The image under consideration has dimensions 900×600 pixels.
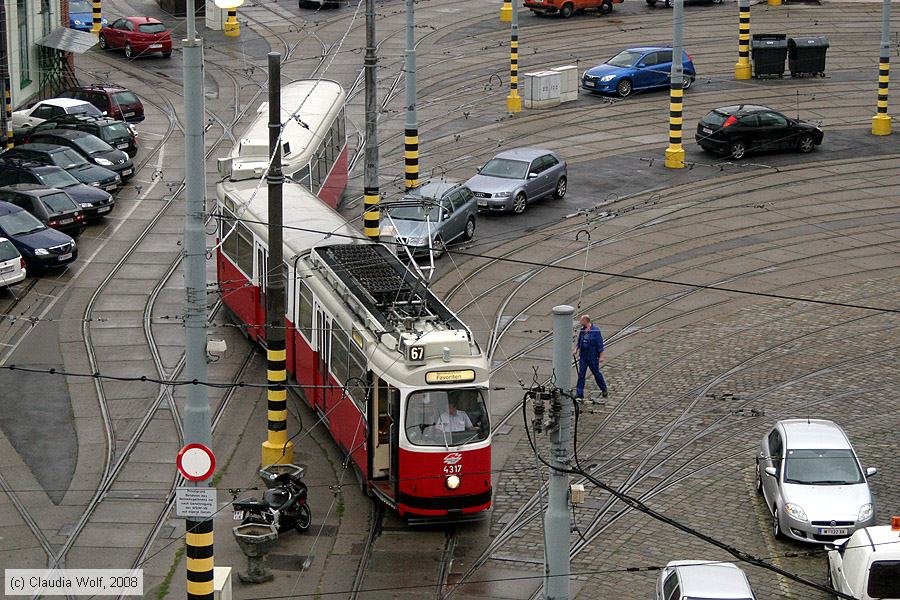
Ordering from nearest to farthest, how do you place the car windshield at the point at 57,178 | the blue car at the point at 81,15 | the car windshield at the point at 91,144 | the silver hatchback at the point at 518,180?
the silver hatchback at the point at 518,180 → the car windshield at the point at 57,178 → the car windshield at the point at 91,144 → the blue car at the point at 81,15

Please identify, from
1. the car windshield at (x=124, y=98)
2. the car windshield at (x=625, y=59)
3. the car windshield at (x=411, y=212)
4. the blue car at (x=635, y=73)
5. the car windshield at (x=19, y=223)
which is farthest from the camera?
the car windshield at (x=625, y=59)

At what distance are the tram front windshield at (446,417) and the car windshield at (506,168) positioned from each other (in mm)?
18162

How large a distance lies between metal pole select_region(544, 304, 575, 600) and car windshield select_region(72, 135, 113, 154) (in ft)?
95.7

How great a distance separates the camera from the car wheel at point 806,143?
4447cm

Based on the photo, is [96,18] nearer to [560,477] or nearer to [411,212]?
[411,212]

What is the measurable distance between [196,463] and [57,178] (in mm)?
24775

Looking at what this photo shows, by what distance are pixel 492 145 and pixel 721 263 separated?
12062 mm

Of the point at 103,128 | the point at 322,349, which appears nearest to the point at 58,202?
the point at 103,128

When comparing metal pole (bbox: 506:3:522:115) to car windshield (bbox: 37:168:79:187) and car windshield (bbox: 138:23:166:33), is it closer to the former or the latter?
car windshield (bbox: 37:168:79:187)

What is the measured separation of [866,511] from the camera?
21.8m

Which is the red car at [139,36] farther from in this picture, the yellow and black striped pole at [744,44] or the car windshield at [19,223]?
the car windshield at [19,223]

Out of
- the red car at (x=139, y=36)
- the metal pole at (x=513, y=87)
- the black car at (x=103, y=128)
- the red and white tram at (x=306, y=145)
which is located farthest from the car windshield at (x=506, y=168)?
the red car at (x=139, y=36)

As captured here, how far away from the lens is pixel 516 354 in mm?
29656

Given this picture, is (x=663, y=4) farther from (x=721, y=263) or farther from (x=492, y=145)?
(x=721, y=263)
